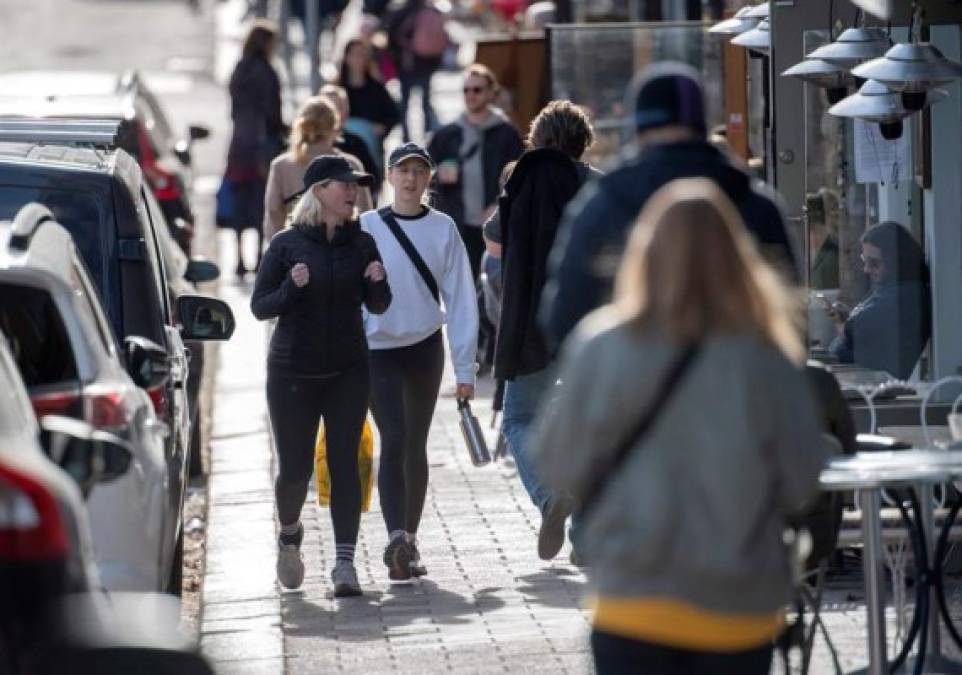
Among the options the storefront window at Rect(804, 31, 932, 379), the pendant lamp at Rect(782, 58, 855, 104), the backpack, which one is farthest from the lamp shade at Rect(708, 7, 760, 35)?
the backpack

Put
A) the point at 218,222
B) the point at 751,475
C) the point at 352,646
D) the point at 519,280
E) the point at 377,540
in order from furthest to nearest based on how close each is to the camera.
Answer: the point at 218,222, the point at 377,540, the point at 519,280, the point at 352,646, the point at 751,475

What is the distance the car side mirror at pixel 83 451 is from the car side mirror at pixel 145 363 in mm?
1081

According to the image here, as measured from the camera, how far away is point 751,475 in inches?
208

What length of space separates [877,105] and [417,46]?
54.4ft

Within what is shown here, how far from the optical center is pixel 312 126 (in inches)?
526

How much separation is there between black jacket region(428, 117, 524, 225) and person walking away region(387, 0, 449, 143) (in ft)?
34.4

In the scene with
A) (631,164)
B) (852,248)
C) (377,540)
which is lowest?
(377,540)

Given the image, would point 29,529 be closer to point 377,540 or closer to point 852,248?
point 377,540

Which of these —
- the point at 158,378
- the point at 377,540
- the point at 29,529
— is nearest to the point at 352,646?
the point at 158,378

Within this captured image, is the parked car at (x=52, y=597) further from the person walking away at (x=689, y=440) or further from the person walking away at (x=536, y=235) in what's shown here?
the person walking away at (x=536, y=235)

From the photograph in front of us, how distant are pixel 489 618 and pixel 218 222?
426 inches

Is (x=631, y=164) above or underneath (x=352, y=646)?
above

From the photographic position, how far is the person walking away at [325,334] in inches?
386

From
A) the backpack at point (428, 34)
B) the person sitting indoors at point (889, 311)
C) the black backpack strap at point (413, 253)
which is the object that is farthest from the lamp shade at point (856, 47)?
the backpack at point (428, 34)
